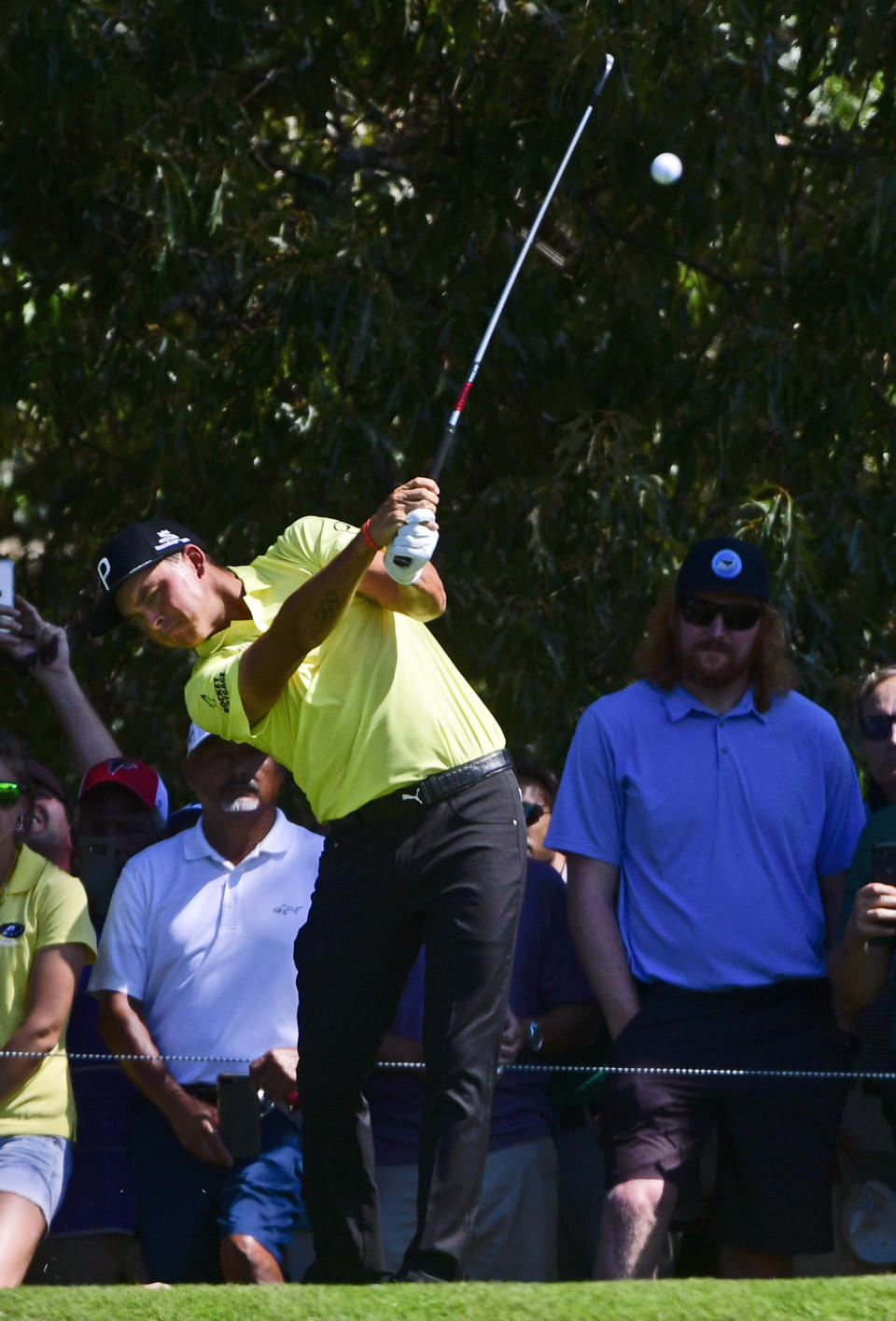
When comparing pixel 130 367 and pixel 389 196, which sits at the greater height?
pixel 389 196

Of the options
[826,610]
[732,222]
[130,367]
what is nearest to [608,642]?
[826,610]

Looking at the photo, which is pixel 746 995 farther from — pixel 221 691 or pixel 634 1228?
pixel 221 691

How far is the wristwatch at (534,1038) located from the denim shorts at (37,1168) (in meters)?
1.07

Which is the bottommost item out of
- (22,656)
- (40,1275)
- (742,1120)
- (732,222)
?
(40,1275)

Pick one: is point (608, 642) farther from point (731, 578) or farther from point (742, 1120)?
point (742, 1120)

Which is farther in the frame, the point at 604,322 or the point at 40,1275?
the point at 604,322

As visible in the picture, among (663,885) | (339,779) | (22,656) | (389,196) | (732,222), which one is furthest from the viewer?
(389,196)

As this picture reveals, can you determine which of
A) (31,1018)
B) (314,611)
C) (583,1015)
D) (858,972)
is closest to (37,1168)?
(31,1018)

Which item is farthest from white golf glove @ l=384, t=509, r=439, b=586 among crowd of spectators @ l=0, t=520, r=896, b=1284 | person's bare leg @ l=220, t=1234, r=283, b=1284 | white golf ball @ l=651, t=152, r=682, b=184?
white golf ball @ l=651, t=152, r=682, b=184

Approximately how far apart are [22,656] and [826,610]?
244cm

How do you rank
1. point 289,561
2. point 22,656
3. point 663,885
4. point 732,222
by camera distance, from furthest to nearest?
1. point 732,222
2. point 22,656
3. point 663,885
4. point 289,561

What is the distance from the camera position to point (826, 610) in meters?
6.06

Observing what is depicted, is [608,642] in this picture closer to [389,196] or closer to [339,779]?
[389,196]

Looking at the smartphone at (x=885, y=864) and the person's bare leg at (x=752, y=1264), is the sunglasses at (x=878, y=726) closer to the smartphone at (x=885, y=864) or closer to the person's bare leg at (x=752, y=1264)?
the smartphone at (x=885, y=864)
